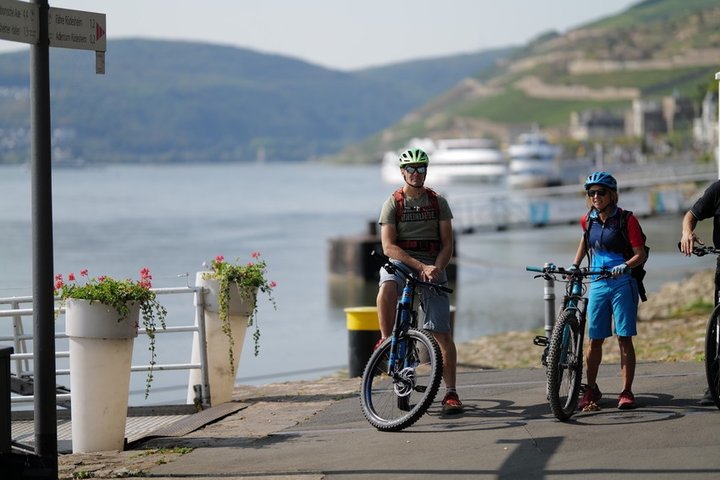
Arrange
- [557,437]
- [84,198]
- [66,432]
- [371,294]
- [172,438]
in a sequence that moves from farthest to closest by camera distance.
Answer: [84,198]
[371,294]
[66,432]
[172,438]
[557,437]

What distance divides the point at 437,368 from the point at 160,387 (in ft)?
43.0

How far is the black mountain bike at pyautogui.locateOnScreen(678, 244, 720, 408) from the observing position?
8.76m

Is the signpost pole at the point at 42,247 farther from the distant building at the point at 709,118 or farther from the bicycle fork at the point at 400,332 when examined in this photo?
the distant building at the point at 709,118

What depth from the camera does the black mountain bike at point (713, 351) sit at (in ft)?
28.7

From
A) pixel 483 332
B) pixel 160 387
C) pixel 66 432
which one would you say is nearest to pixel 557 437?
pixel 66 432

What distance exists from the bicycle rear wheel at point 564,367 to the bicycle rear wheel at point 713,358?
0.83 m

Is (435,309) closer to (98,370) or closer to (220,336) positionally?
(98,370)

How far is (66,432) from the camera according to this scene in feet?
36.3

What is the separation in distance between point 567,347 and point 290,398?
3.19m

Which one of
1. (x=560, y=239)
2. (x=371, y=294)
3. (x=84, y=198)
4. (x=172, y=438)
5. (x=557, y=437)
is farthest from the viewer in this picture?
(x=84, y=198)

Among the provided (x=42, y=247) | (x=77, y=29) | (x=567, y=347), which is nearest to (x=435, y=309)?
(x=567, y=347)

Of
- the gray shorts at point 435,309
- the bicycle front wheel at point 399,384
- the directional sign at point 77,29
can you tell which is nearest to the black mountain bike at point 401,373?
the bicycle front wheel at point 399,384

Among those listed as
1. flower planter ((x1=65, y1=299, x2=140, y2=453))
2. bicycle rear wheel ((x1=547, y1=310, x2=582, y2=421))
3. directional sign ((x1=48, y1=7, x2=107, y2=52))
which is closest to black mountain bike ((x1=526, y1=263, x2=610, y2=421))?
bicycle rear wheel ((x1=547, y1=310, x2=582, y2=421))

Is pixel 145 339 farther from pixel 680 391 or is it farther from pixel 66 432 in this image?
pixel 680 391
